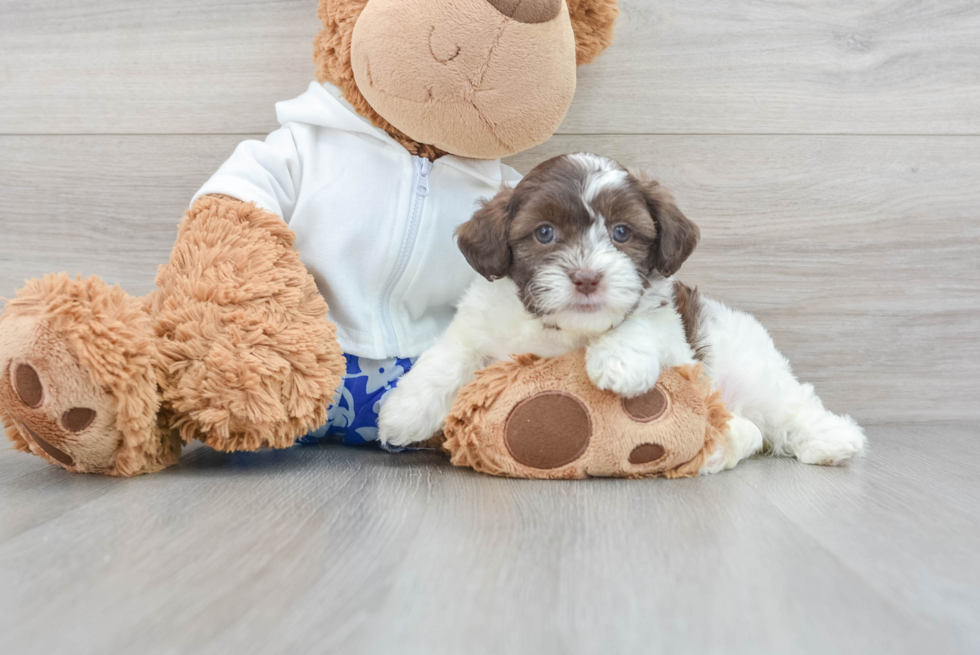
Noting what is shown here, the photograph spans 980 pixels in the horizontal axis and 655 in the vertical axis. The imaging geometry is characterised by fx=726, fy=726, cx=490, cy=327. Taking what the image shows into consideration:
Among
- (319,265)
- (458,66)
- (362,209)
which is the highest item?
(458,66)

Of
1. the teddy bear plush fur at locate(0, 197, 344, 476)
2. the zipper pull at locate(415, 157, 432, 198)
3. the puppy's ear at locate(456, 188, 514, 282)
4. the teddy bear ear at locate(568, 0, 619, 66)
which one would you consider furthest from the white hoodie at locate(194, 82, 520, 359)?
the teddy bear ear at locate(568, 0, 619, 66)

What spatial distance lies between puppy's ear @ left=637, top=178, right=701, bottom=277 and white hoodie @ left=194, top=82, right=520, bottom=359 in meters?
0.39

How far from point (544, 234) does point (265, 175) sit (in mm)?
611

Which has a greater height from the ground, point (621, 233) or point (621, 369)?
point (621, 233)

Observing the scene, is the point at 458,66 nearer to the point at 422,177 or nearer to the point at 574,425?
the point at 422,177

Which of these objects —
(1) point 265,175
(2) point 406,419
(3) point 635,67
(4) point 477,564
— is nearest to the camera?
(4) point 477,564

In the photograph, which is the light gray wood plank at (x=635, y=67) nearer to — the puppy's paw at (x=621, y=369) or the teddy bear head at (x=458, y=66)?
the teddy bear head at (x=458, y=66)

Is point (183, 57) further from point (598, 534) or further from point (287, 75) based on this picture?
point (598, 534)

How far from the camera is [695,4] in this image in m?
1.80

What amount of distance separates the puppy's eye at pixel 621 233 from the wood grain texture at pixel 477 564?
0.42 metres

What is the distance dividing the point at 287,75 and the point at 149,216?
50cm

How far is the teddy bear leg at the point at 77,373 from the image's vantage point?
111cm

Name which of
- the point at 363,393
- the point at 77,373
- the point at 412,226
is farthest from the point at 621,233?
the point at 77,373

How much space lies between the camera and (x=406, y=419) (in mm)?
1339
